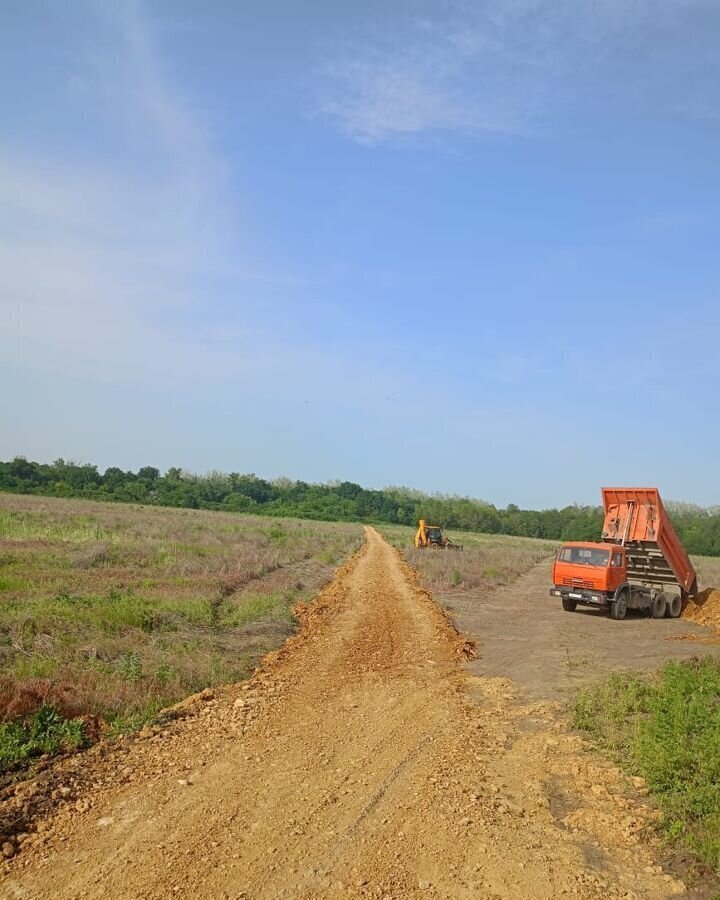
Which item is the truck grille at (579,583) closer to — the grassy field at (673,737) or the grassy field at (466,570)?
the grassy field at (466,570)

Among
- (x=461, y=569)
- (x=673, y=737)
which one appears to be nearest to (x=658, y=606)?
(x=461, y=569)

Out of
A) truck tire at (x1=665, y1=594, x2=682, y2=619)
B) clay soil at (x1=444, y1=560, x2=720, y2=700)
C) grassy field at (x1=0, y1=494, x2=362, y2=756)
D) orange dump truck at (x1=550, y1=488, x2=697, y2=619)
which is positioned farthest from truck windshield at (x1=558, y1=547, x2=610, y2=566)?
grassy field at (x1=0, y1=494, x2=362, y2=756)

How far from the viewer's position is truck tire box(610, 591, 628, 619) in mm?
Answer: 21188

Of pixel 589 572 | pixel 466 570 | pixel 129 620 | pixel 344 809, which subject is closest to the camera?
pixel 344 809

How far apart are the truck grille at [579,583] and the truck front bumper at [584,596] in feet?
0.49

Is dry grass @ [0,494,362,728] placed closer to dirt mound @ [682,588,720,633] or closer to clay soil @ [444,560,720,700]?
clay soil @ [444,560,720,700]

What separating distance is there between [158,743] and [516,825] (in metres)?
4.09

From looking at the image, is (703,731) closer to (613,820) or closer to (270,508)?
(613,820)

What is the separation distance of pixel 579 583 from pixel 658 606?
3.20 metres

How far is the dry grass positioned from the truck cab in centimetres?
777

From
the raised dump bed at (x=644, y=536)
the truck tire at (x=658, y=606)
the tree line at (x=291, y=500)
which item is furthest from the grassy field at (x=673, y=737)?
the tree line at (x=291, y=500)

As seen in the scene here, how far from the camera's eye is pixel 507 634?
17266 millimetres

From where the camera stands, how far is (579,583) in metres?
21.2

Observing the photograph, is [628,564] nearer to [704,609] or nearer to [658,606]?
[658,606]
